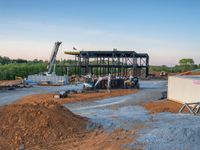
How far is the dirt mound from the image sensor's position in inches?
551

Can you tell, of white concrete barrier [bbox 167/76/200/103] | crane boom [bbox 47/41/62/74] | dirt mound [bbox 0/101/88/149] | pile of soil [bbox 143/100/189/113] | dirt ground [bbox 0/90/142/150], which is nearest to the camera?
dirt ground [bbox 0/90/142/150]

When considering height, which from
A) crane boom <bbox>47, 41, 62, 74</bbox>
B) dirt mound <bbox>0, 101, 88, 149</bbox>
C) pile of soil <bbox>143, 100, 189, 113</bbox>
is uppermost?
crane boom <bbox>47, 41, 62, 74</bbox>

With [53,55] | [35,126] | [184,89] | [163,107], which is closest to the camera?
[35,126]

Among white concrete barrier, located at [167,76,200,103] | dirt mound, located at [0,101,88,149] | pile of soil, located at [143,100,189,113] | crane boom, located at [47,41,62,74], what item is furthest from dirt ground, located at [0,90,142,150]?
crane boom, located at [47,41,62,74]

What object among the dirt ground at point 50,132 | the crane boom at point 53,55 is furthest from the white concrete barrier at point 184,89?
the crane boom at point 53,55

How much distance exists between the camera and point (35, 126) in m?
14.9

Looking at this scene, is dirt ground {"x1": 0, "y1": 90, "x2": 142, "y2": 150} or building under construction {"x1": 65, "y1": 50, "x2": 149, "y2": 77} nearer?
dirt ground {"x1": 0, "y1": 90, "x2": 142, "y2": 150}

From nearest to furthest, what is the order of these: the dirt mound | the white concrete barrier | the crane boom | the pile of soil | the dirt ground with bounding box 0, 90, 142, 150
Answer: the dirt ground with bounding box 0, 90, 142, 150 → the dirt mound → the pile of soil → the white concrete barrier → the crane boom

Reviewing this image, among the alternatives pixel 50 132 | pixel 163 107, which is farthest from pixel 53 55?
pixel 50 132

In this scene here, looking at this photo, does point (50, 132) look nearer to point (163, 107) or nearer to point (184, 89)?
point (163, 107)

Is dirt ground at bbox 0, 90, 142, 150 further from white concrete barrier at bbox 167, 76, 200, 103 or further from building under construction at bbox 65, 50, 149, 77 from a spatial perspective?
building under construction at bbox 65, 50, 149, 77

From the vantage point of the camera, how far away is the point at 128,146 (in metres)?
12.8

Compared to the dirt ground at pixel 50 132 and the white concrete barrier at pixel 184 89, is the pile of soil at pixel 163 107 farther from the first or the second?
the dirt ground at pixel 50 132

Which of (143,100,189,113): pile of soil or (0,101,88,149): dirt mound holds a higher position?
(0,101,88,149): dirt mound
